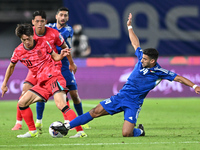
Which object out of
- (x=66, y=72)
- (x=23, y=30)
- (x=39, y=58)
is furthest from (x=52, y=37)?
(x=66, y=72)

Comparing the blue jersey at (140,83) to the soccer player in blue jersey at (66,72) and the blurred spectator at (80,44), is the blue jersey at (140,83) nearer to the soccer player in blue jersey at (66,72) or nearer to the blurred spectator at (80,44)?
the soccer player in blue jersey at (66,72)

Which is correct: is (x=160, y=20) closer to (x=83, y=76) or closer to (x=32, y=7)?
(x=83, y=76)

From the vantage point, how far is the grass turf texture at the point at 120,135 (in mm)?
6094

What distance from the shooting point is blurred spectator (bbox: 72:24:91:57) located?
1681cm

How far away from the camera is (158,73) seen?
709 centimetres

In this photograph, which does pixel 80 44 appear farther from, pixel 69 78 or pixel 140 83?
pixel 140 83

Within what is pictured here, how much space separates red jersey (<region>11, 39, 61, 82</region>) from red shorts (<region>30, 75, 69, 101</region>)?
78 mm

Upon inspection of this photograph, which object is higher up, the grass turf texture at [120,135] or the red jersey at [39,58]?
the red jersey at [39,58]

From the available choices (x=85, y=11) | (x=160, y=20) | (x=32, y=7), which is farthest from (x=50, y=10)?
(x=160, y=20)

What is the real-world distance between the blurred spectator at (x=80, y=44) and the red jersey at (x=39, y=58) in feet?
30.5

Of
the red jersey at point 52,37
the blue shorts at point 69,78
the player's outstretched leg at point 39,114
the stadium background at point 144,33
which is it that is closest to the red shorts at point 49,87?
the red jersey at point 52,37

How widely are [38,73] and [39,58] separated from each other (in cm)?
23

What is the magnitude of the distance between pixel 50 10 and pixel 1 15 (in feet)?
7.01

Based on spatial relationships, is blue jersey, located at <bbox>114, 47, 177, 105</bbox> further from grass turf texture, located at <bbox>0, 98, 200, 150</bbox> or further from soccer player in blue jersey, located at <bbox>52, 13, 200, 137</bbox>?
grass turf texture, located at <bbox>0, 98, 200, 150</bbox>
